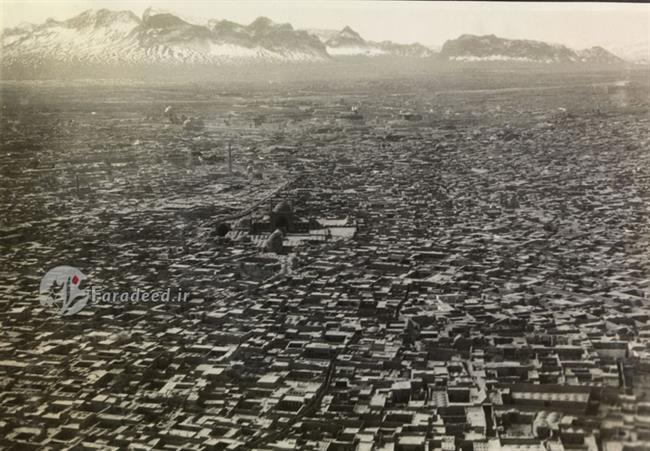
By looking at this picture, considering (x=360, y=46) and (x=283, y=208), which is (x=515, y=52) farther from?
(x=283, y=208)

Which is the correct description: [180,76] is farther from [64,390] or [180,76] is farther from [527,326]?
[527,326]

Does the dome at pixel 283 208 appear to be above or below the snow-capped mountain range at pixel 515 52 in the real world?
below

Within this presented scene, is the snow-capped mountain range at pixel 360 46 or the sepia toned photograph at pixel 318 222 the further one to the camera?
the snow-capped mountain range at pixel 360 46

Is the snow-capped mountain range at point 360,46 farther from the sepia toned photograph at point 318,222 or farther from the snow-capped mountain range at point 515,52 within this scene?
the snow-capped mountain range at point 515,52

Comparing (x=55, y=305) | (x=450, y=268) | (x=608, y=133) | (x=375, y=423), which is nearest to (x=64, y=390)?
(x=55, y=305)

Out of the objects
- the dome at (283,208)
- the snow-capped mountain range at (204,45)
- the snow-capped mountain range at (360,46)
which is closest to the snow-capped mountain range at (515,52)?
the snow-capped mountain range at (204,45)

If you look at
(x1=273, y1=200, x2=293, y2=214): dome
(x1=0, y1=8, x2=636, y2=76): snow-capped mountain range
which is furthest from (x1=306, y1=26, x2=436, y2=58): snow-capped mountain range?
(x1=273, y1=200, x2=293, y2=214): dome
